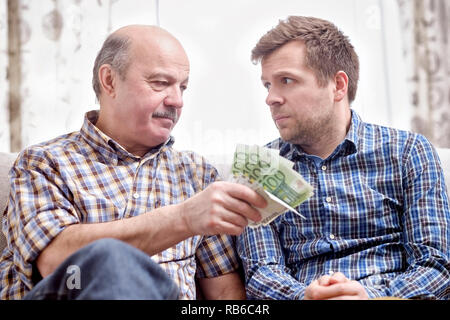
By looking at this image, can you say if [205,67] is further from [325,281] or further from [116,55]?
[325,281]

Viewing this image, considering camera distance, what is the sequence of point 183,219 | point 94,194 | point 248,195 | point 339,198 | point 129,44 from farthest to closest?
point 129,44 → point 339,198 → point 94,194 → point 183,219 → point 248,195

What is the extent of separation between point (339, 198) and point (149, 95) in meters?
0.67

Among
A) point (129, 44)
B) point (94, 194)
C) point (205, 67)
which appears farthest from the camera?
point (205, 67)

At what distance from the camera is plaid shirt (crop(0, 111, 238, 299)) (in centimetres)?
138

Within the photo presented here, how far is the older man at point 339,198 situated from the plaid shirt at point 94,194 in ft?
0.62

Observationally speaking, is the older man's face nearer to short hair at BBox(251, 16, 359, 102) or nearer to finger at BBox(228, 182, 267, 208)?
short hair at BBox(251, 16, 359, 102)

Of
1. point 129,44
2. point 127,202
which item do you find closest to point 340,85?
point 129,44

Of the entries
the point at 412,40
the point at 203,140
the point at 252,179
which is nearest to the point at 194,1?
the point at 203,140

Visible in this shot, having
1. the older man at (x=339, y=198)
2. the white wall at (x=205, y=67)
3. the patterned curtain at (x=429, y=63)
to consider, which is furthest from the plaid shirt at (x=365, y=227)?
the patterned curtain at (x=429, y=63)

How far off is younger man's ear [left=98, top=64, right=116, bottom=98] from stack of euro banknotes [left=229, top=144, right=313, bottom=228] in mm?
701

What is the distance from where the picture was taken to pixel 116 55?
174cm

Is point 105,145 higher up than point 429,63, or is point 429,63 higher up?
point 429,63

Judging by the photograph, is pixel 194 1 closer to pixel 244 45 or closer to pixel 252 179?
pixel 244 45

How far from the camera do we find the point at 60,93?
3258 millimetres
